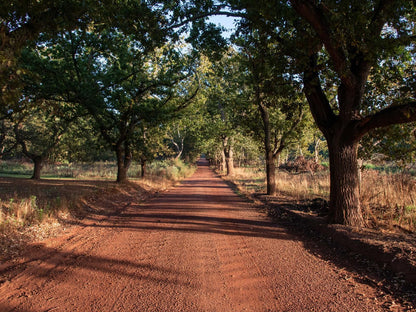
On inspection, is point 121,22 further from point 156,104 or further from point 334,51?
point 156,104

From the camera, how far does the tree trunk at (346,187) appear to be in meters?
6.88

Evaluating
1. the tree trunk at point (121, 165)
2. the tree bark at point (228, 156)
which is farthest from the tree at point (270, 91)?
the tree bark at point (228, 156)

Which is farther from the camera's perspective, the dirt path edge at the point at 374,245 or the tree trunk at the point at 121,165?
the tree trunk at the point at 121,165

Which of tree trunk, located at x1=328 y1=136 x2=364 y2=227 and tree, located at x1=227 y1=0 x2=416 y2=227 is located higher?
tree, located at x1=227 y1=0 x2=416 y2=227

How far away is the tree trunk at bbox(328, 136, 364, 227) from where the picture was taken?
688cm

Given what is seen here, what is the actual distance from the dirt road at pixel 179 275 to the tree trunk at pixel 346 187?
1.44 metres

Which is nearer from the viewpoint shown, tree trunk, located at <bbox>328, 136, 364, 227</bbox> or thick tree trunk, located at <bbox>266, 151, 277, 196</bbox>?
tree trunk, located at <bbox>328, 136, 364, 227</bbox>

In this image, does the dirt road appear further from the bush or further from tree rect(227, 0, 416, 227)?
the bush

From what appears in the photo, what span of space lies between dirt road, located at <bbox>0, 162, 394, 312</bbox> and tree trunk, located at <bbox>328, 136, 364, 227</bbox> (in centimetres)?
144

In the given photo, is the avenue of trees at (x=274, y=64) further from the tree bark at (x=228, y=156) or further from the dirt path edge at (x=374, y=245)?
the tree bark at (x=228, y=156)

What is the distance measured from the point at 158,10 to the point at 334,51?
17.0 feet

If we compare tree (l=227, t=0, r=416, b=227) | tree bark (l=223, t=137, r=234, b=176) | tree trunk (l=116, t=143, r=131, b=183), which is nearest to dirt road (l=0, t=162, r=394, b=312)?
tree (l=227, t=0, r=416, b=227)

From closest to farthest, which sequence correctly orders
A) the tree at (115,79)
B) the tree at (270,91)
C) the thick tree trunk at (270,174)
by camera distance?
the tree at (270,91) → the tree at (115,79) → the thick tree trunk at (270,174)

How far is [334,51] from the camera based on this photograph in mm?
6445
